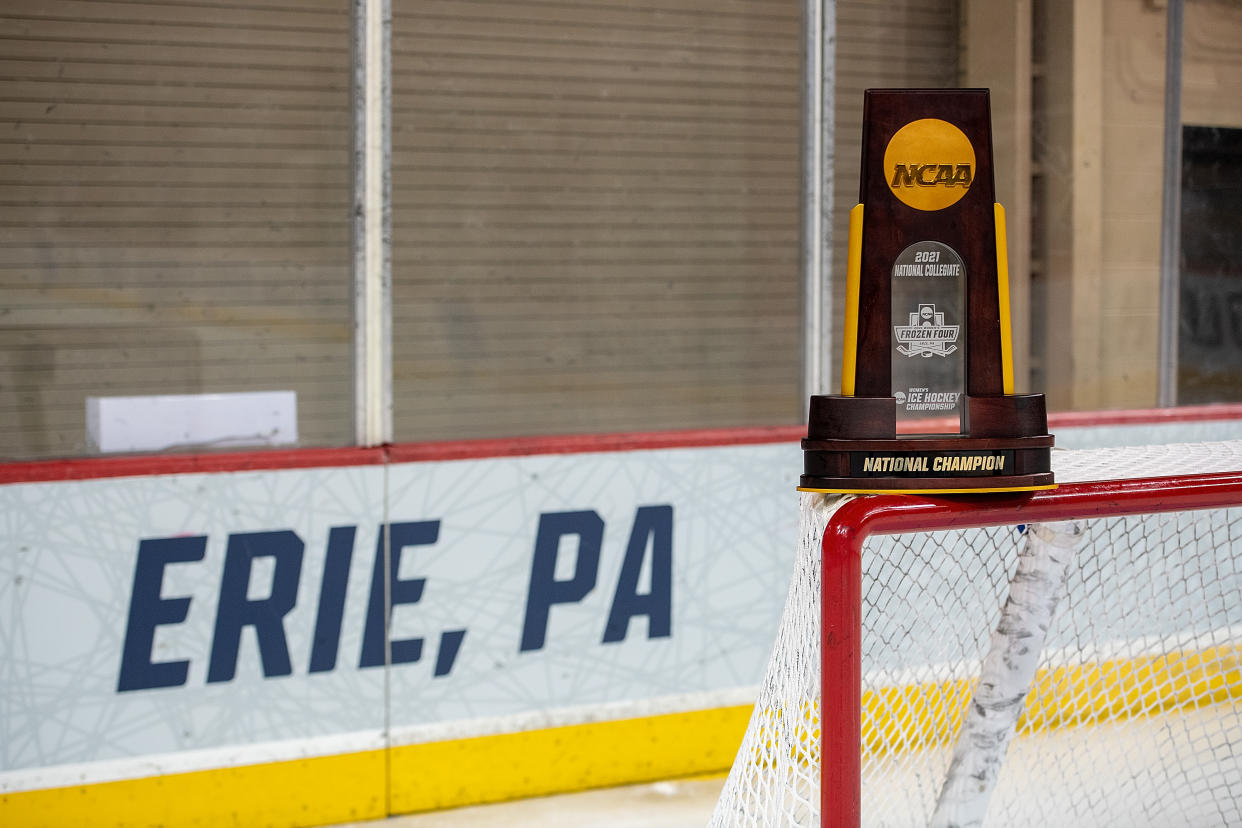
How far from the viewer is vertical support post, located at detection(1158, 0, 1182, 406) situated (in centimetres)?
544

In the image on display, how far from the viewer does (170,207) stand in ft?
12.9


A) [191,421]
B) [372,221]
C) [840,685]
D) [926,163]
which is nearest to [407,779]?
[191,421]

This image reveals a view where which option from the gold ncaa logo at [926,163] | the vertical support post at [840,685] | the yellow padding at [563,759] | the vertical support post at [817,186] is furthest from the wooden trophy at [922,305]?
the vertical support post at [817,186]

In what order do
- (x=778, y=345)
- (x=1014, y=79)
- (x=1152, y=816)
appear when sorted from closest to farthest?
(x=1152, y=816) → (x=778, y=345) → (x=1014, y=79)

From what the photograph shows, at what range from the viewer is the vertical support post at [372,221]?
4.12 metres

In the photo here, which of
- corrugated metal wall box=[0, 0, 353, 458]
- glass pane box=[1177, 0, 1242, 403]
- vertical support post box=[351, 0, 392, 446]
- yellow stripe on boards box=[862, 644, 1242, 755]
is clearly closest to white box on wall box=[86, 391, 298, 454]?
corrugated metal wall box=[0, 0, 353, 458]

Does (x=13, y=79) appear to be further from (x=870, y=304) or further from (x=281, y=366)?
(x=870, y=304)

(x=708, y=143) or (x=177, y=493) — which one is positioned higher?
(x=708, y=143)

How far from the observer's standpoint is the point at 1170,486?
2389 millimetres

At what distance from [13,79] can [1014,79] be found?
11.8 feet

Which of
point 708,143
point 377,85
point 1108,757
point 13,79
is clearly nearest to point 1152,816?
point 1108,757

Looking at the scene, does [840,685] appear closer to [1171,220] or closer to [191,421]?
[191,421]

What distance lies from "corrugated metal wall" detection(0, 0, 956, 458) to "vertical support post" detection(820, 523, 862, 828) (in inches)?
94.9

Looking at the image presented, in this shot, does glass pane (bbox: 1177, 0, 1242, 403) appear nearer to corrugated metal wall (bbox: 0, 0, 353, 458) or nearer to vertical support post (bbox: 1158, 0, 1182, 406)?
vertical support post (bbox: 1158, 0, 1182, 406)
